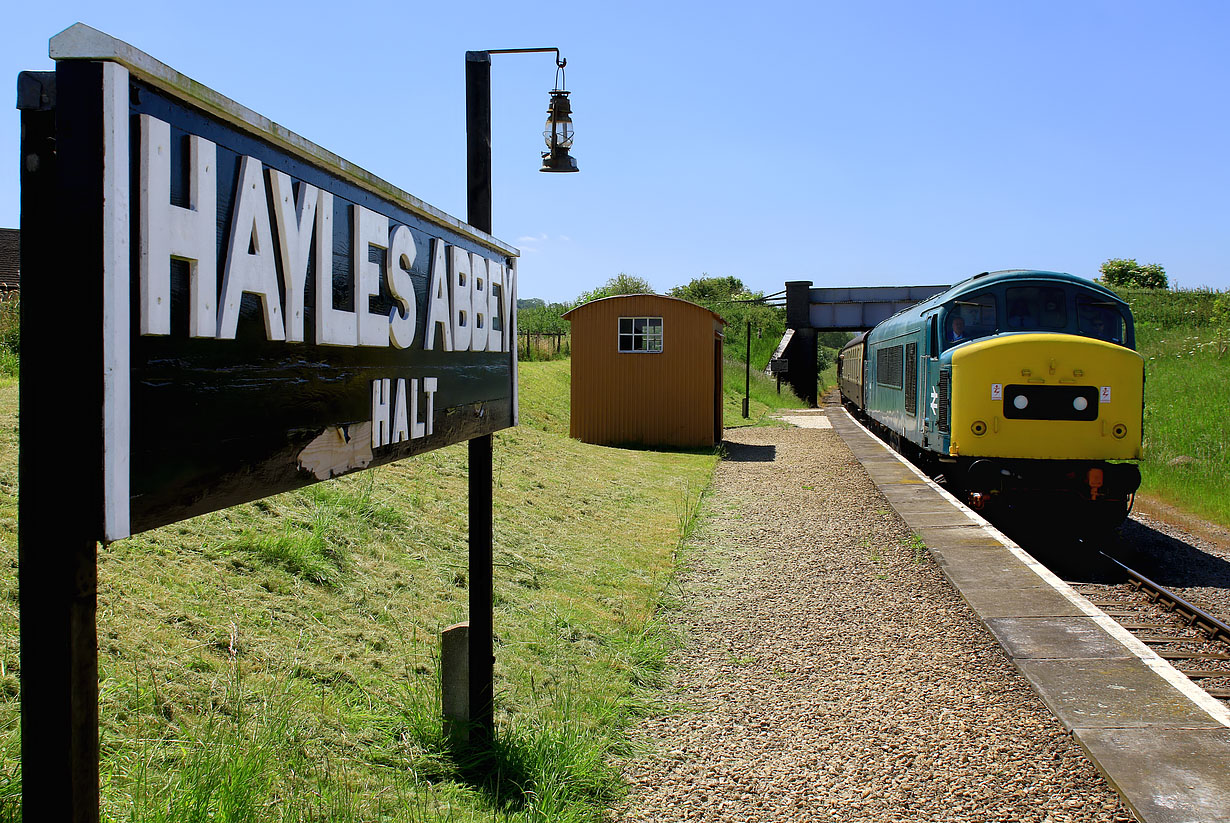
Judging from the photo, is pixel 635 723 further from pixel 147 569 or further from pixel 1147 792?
pixel 147 569

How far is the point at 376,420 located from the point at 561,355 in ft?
110

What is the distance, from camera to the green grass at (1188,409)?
557 inches

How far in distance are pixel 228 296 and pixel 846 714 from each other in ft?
13.6

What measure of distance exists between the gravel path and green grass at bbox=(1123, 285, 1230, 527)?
805cm

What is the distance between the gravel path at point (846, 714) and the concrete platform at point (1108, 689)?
0.13 meters

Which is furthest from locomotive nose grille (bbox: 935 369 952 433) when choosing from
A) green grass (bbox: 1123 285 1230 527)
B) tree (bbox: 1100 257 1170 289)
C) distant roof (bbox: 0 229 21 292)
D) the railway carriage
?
tree (bbox: 1100 257 1170 289)

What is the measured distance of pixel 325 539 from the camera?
592 cm

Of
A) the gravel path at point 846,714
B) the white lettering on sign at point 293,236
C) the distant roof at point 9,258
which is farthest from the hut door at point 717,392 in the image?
the distant roof at point 9,258

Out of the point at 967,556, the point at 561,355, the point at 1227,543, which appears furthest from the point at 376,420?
the point at 561,355

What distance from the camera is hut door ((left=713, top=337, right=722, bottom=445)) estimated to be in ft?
63.7

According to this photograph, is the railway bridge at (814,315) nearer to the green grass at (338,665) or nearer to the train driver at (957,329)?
the train driver at (957,329)

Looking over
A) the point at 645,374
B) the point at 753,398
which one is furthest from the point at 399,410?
the point at 753,398

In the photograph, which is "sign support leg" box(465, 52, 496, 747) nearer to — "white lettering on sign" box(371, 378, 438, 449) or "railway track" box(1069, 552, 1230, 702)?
"white lettering on sign" box(371, 378, 438, 449)

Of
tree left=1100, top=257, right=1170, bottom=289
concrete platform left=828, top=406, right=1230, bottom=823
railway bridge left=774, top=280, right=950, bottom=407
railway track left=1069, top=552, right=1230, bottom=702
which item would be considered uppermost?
tree left=1100, top=257, right=1170, bottom=289
